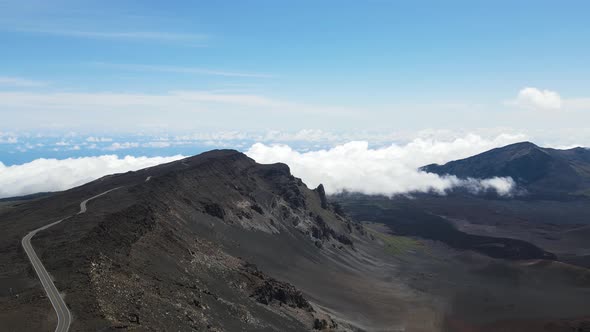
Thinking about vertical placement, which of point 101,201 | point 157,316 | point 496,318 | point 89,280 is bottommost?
point 496,318

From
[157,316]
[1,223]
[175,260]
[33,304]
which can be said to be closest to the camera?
[33,304]

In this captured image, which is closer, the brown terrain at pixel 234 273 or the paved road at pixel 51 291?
the paved road at pixel 51 291

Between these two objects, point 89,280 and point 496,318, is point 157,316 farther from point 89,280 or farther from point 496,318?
point 496,318

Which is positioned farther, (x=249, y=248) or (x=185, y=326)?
→ (x=249, y=248)

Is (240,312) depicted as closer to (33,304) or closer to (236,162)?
(33,304)

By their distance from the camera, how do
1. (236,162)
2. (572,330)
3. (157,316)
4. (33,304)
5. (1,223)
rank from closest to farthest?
(33,304) < (157,316) < (1,223) < (572,330) < (236,162)

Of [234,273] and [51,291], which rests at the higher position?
[51,291]

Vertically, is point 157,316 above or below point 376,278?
above

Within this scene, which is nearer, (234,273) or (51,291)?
(51,291)

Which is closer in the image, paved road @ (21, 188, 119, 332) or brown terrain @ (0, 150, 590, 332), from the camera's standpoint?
paved road @ (21, 188, 119, 332)

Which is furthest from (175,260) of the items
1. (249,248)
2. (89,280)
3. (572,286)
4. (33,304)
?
(572,286)
